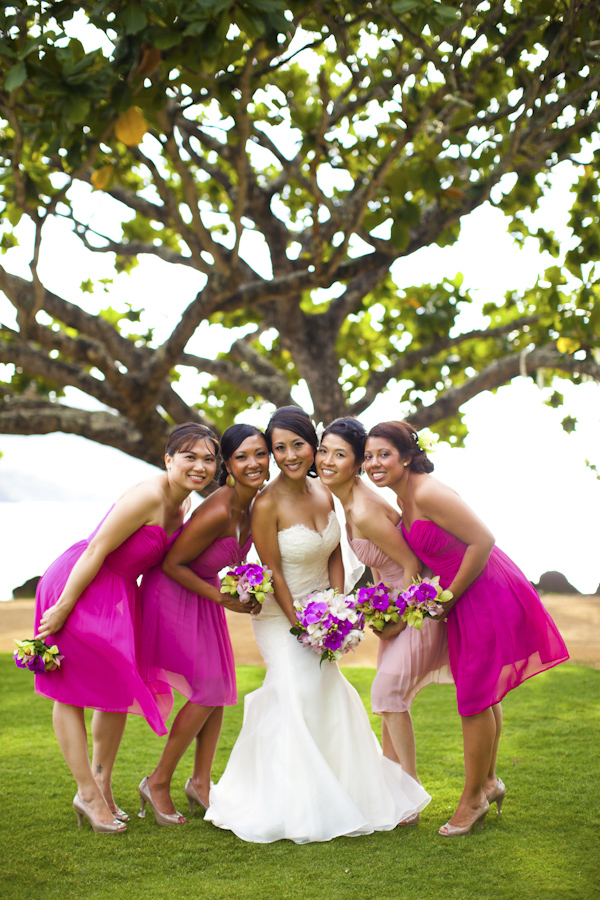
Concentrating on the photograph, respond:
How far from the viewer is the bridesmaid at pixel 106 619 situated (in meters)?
3.47

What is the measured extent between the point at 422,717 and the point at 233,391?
7.40 meters

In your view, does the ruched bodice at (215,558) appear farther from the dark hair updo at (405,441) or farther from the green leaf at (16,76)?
the green leaf at (16,76)

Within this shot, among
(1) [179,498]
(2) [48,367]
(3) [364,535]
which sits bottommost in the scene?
(3) [364,535]

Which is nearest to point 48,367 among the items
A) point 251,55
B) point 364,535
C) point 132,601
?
point 251,55

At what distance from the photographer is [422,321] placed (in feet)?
30.6

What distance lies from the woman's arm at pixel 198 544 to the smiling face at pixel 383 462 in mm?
773

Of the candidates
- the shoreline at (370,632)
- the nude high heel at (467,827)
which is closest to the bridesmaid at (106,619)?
the nude high heel at (467,827)

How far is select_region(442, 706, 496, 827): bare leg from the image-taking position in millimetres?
3467

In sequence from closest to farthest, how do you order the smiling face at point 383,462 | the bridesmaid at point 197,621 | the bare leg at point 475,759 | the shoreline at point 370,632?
1. the bare leg at point 475,759
2. the smiling face at point 383,462
3. the bridesmaid at point 197,621
4. the shoreline at point 370,632

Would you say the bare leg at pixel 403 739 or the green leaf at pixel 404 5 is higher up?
the green leaf at pixel 404 5

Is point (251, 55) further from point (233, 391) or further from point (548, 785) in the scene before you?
point (233, 391)

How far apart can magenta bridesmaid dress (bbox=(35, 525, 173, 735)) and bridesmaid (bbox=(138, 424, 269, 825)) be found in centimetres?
15

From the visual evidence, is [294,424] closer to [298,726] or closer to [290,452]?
[290,452]

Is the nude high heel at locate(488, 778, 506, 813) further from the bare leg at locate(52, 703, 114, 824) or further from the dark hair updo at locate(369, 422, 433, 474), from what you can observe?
the bare leg at locate(52, 703, 114, 824)
